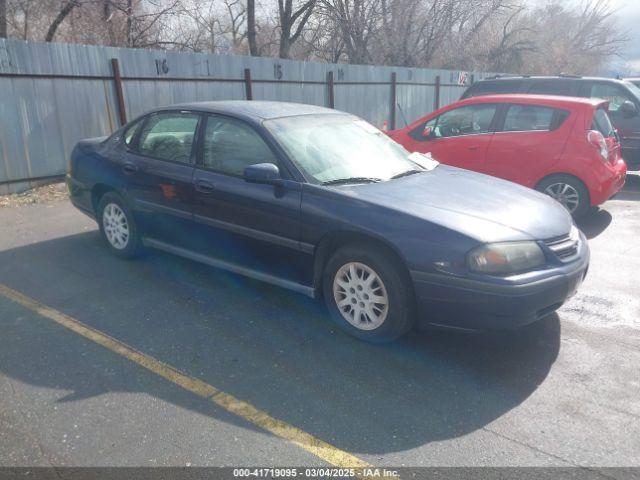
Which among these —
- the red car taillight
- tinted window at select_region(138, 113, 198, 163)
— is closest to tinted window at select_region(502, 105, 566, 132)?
the red car taillight

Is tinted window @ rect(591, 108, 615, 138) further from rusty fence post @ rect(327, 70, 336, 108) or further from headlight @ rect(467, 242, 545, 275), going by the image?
rusty fence post @ rect(327, 70, 336, 108)

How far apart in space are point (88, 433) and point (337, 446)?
127 cm

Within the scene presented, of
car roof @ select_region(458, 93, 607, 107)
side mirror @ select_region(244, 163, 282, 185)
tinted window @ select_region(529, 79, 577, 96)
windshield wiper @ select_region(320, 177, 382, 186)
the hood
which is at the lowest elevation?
the hood

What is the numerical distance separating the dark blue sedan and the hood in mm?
14

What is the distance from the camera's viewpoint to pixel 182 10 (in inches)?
719

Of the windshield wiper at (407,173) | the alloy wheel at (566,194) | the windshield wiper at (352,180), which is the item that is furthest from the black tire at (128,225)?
the alloy wheel at (566,194)

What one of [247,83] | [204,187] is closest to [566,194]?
[204,187]

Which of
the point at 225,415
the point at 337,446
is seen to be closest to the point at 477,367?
the point at 337,446

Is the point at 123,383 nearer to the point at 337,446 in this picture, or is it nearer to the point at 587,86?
the point at 337,446

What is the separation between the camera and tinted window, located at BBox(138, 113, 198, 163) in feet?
15.3

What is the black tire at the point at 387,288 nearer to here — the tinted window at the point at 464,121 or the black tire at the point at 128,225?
the black tire at the point at 128,225

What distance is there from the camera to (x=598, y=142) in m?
6.59

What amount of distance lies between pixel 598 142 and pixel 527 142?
2.69 feet

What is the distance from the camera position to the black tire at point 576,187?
21.6ft
